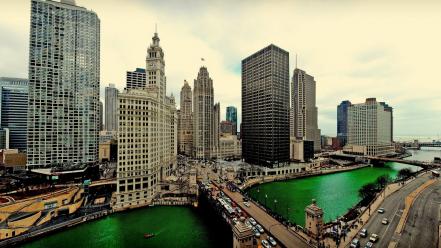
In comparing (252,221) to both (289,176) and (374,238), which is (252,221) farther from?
(289,176)

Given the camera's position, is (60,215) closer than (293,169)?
Yes

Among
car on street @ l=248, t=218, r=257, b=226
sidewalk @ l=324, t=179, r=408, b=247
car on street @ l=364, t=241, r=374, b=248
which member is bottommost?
sidewalk @ l=324, t=179, r=408, b=247

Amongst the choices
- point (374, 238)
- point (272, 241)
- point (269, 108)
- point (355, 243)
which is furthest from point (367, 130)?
point (272, 241)

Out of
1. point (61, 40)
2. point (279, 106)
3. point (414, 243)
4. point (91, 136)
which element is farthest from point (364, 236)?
point (61, 40)

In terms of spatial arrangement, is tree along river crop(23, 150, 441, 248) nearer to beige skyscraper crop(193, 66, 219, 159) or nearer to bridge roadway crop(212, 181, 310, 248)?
bridge roadway crop(212, 181, 310, 248)

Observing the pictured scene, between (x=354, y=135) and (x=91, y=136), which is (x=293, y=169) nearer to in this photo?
(x=354, y=135)

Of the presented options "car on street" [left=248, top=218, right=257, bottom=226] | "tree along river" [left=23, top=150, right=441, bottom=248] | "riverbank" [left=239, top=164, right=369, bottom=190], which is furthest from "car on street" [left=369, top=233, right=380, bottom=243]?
"riverbank" [left=239, top=164, right=369, bottom=190]
